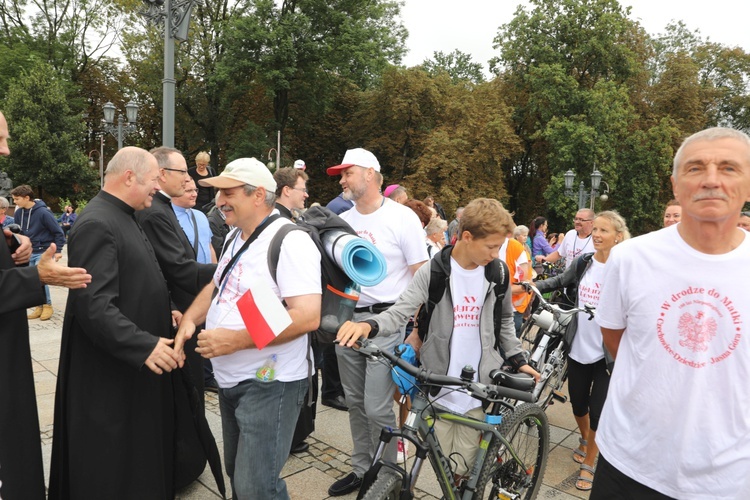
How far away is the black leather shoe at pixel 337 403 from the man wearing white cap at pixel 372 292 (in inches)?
51.5

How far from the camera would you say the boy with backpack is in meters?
2.71

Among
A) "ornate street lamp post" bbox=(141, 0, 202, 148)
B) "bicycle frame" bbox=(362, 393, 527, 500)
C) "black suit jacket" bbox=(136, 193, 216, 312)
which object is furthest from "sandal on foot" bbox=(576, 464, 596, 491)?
"ornate street lamp post" bbox=(141, 0, 202, 148)

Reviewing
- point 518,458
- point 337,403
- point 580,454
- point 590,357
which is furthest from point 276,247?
point 580,454

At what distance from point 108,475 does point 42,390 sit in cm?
324

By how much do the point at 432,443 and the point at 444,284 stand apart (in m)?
0.80

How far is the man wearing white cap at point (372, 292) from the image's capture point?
3191mm

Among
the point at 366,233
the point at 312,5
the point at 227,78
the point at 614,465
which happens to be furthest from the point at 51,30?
the point at 614,465

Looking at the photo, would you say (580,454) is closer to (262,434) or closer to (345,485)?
(345,485)

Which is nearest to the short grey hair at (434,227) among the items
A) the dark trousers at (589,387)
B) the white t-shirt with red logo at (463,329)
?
the dark trousers at (589,387)

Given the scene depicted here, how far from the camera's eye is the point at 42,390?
5043 millimetres

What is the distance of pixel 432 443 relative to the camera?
2463 mm

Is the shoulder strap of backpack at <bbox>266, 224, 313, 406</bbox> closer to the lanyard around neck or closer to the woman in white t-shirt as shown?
the lanyard around neck

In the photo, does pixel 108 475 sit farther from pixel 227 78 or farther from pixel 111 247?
pixel 227 78

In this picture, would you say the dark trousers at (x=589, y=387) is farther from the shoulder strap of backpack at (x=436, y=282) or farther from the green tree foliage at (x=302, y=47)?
the green tree foliage at (x=302, y=47)
